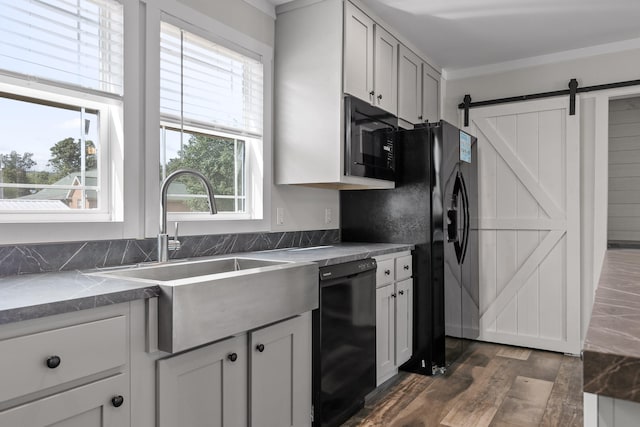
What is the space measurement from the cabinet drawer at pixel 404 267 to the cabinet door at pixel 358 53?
109 centimetres

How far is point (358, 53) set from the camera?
9.45ft

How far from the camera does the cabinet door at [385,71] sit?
312 centimetres

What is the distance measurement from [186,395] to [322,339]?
0.82m

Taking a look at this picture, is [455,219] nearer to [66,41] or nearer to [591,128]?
[591,128]

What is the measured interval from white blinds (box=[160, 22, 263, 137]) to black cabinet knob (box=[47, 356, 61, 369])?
1.37 m

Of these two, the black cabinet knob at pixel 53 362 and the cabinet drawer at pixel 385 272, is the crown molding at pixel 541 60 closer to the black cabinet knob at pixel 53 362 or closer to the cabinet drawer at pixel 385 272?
the cabinet drawer at pixel 385 272

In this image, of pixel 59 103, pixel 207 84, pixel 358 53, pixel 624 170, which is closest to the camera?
pixel 59 103

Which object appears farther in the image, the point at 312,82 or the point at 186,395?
the point at 312,82

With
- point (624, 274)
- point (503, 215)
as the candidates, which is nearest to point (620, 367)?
point (624, 274)

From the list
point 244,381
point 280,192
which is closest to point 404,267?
point 280,192

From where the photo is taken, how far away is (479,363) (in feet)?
11.5

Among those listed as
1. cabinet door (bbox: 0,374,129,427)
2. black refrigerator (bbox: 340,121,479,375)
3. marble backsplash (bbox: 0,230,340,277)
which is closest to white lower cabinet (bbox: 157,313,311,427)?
cabinet door (bbox: 0,374,129,427)

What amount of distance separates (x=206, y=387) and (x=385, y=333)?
1489 millimetres

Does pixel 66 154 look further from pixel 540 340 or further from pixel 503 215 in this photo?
→ pixel 540 340
